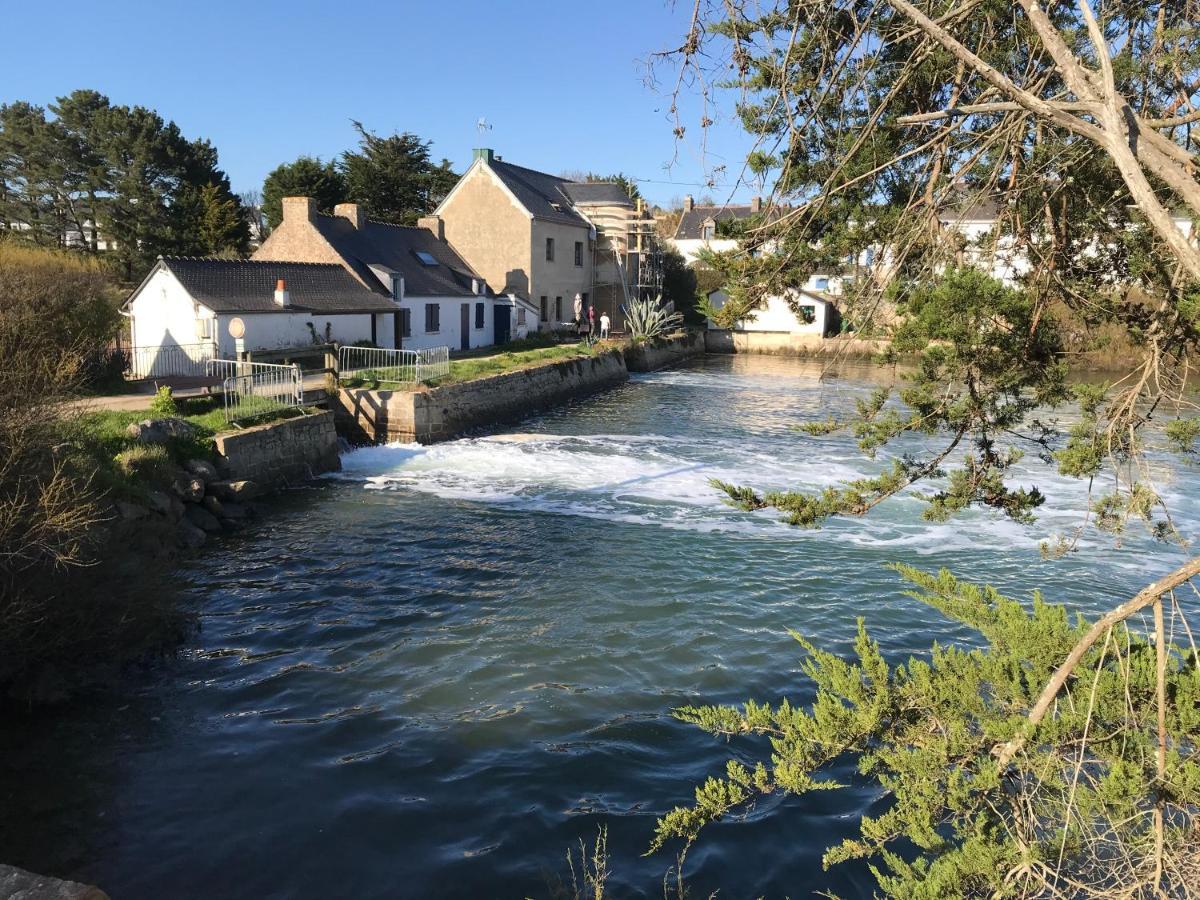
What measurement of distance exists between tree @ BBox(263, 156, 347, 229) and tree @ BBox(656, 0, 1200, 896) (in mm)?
43571

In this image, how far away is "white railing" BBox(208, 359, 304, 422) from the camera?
746 inches

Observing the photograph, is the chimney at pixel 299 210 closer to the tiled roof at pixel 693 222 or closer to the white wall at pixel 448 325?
the white wall at pixel 448 325

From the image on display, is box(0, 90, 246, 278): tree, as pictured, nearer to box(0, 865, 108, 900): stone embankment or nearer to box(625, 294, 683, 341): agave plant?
box(625, 294, 683, 341): agave plant

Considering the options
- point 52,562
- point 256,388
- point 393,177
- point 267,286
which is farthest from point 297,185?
point 52,562


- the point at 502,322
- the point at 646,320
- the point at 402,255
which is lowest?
the point at 502,322

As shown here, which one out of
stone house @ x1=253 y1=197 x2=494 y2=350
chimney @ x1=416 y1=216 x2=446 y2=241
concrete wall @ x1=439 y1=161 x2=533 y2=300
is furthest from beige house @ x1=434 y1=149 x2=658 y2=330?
stone house @ x1=253 y1=197 x2=494 y2=350

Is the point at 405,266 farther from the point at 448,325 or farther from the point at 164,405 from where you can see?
the point at 164,405

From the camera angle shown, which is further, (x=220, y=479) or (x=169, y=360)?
(x=169, y=360)

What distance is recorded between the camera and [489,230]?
40719 mm

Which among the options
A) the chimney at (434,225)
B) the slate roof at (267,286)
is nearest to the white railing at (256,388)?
the slate roof at (267,286)

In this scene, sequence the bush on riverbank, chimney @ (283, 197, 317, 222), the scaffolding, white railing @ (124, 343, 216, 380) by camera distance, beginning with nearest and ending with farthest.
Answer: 1. the bush on riverbank
2. white railing @ (124, 343, 216, 380)
3. chimney @ (283, 197, 317, 222)
4. the scaffolding

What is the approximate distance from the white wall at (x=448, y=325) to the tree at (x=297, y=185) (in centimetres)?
1382

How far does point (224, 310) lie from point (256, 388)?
4159mm

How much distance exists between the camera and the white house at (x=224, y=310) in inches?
912
